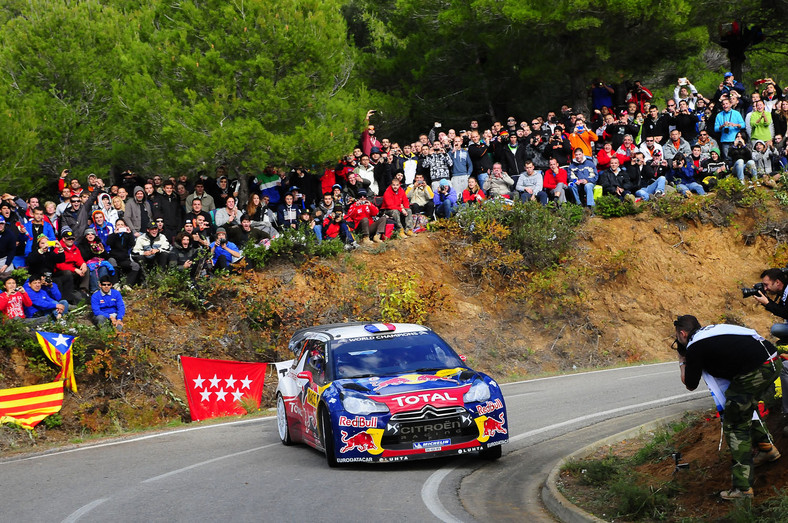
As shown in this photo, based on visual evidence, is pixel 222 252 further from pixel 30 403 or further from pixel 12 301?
pixel 30 403

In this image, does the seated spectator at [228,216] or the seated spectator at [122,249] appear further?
the seated spectator at [228,216]

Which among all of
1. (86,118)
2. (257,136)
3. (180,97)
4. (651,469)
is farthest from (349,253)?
(651,469)

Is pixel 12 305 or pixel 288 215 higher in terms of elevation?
pixel 288 215

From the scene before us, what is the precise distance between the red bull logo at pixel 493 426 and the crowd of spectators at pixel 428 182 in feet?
40.6

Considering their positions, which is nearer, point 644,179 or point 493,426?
point 493,426

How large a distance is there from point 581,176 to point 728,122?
428cm

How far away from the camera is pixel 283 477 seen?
1069 cm

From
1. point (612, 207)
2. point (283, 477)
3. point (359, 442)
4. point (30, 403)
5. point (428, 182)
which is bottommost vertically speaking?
point (283, 477)

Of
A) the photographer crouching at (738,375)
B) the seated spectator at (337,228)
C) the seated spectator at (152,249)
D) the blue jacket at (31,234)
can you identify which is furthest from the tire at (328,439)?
the seated spectator at (337,228)

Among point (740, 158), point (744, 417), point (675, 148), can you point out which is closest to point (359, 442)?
point (744, 417)

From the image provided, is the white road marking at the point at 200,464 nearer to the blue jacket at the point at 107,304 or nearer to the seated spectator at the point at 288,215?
the blue jacket at the point at 107,304

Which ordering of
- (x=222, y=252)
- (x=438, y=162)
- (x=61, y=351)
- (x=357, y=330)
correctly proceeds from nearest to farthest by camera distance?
(x=357, y=330), (x=61, y=351), (x=222, y=252), (x=438, y=162)

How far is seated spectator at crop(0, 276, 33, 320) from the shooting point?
60.0 feet

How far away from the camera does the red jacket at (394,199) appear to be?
24.5 m
